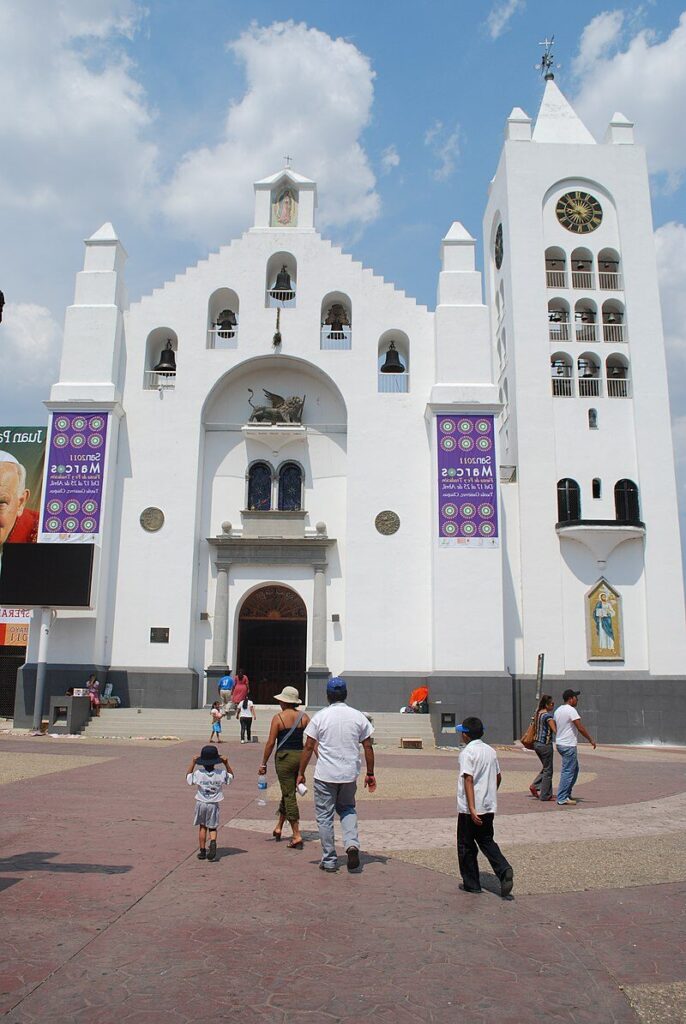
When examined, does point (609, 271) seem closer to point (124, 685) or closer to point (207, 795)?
point (124, 685)

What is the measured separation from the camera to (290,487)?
28031mm

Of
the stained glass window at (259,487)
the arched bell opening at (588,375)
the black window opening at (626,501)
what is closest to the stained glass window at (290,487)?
the stained glass window at (259,487)

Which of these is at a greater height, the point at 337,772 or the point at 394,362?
the point at 394,362

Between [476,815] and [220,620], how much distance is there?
2010cm

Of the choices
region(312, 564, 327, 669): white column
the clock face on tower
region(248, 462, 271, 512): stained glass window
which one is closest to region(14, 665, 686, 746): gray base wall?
region(312, 564, 327, 669): white column

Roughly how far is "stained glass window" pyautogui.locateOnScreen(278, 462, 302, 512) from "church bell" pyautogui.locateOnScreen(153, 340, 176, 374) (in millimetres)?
5057

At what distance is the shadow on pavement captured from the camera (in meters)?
7.32

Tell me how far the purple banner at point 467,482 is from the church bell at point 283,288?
7305 millimetres

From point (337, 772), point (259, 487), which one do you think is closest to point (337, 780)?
point (337, 772)

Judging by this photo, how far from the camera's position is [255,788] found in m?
13.1

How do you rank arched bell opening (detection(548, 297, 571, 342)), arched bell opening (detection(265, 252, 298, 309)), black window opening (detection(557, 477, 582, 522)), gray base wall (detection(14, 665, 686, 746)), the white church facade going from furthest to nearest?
arched bell opening (detection(548, 297, 571, 342)) < arched bell opening (detection(265, 252, 298, 309)) < black window opening (detection(557, 477, 582, 522)) < the white church facade < gray base wall (detection(14, 665, 686, 746))

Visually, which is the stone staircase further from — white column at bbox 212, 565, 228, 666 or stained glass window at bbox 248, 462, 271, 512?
stained glass window at bbox 248, 462, 271, 512

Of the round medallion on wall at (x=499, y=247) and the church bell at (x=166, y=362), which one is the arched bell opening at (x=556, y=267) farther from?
the church bell at (x=166, y=362)

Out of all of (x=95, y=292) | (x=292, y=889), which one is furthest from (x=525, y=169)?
(x=292, y=889)
